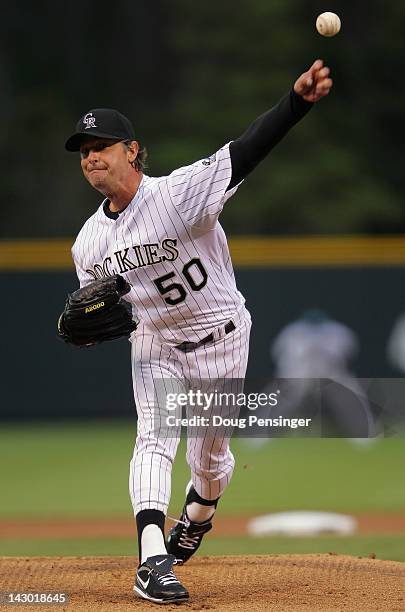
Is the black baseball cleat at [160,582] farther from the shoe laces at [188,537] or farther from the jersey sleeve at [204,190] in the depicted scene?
the jersey sleeve at [204,190]

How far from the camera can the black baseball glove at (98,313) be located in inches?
157

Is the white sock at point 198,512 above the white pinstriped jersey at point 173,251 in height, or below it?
below

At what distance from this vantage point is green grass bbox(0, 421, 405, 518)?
7430mm

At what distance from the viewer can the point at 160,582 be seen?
12.4ft

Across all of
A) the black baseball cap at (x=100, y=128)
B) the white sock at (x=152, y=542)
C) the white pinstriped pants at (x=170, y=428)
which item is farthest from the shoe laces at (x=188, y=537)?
the black baseball cap at (x=100, y=128)

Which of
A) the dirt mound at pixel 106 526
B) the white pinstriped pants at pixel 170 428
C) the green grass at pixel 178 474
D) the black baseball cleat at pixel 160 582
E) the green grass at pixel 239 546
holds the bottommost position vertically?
the green grass at pixel 178 474

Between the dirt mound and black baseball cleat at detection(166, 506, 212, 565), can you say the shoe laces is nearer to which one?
black baseball cleat at detection(166, 506, 212, 565)

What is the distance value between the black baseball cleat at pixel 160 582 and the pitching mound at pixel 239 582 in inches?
1.4

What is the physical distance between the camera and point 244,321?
438cm

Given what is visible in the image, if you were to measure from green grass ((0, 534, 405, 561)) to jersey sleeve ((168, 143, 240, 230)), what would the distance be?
2358 mm

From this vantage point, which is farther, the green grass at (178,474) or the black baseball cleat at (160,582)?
the green grass at (178,474)

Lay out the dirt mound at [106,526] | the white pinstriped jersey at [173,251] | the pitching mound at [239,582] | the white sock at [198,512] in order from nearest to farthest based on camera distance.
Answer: the pitching mound at [239,582], the white pinstriped jersey at [173,251], the white sock at [198,512], the dirt mound at [106,526]

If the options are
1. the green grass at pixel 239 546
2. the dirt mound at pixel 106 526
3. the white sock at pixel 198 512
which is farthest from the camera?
the dirt mound at pixel 106 526

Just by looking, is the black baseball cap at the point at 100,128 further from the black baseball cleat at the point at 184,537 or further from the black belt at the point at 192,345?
the black baseball cleat at the point at 184,537
